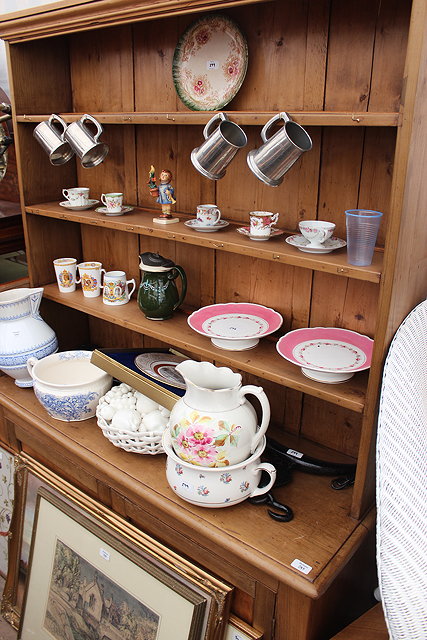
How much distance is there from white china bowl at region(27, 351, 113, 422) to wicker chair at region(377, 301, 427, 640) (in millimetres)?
860

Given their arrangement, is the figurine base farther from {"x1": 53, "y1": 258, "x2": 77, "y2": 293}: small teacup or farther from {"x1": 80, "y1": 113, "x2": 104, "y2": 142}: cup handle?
{"x1": 53, "y1": 258, "x2": 77, "y2": 293}: small teacup

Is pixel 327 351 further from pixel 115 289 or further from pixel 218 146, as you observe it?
pixel 115 289

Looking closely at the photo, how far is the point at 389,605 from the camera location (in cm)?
84

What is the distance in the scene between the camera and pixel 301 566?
3.67 feet

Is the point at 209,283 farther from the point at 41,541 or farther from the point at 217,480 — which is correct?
the point at 41,541

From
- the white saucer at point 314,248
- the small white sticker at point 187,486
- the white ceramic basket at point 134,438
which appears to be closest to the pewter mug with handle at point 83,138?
the white saucer at point 314,248

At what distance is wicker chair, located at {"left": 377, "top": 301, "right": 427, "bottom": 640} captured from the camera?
840 millimetres

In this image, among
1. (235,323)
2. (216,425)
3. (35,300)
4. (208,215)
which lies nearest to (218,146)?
(208,215)

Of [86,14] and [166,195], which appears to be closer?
[86,14]

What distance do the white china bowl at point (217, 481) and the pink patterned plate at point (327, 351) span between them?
219mm

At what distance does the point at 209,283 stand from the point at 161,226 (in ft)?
0.87

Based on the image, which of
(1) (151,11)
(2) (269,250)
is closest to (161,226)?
(2) (269,250)

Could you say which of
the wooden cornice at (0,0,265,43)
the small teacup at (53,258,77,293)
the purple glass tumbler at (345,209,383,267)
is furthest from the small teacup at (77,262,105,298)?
the purple glass tumbler at (345,209,383,267)

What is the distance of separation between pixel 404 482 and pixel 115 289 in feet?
3.43
